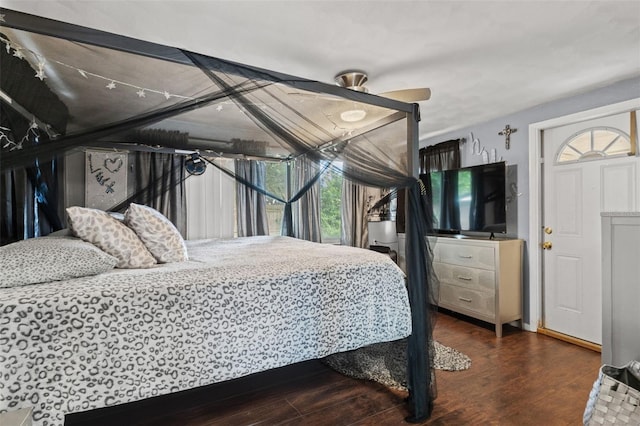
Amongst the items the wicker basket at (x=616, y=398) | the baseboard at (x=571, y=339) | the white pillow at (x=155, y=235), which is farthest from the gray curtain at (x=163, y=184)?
the baseboard at (x=571, y=339)

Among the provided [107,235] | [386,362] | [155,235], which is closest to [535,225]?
[386,362]

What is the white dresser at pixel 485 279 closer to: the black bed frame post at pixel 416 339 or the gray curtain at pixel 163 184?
the black bed frame post at pixel 416 339

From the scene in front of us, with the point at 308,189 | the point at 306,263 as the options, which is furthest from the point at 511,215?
the point at 306,263

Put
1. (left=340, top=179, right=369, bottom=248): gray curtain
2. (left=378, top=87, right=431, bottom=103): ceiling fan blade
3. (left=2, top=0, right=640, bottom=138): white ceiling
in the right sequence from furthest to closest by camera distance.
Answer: (left=340, top=179, right=369, bottom=248): gray curtain, (left=378, top=87, right=431, bottom=103): ceiling fan blade, (left=2, top=0, right=640, bottom=138): white ceiling

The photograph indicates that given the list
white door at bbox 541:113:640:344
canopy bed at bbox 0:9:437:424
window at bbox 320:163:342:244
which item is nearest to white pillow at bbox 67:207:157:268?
canopy bed at bbox 0:9:437:424

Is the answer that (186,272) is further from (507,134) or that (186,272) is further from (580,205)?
(507,134)

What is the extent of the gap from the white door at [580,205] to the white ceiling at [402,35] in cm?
57

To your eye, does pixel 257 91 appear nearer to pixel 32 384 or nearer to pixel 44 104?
pixel 44 104

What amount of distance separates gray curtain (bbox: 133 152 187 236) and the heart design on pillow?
22 cm

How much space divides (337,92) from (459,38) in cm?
89

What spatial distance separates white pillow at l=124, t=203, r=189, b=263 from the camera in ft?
6.44

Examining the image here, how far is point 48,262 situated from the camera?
1.40 meters

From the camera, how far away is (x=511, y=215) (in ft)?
11.5

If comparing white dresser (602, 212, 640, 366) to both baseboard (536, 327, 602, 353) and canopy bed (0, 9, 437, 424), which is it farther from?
baseboard (536, 327, 602, 353)
